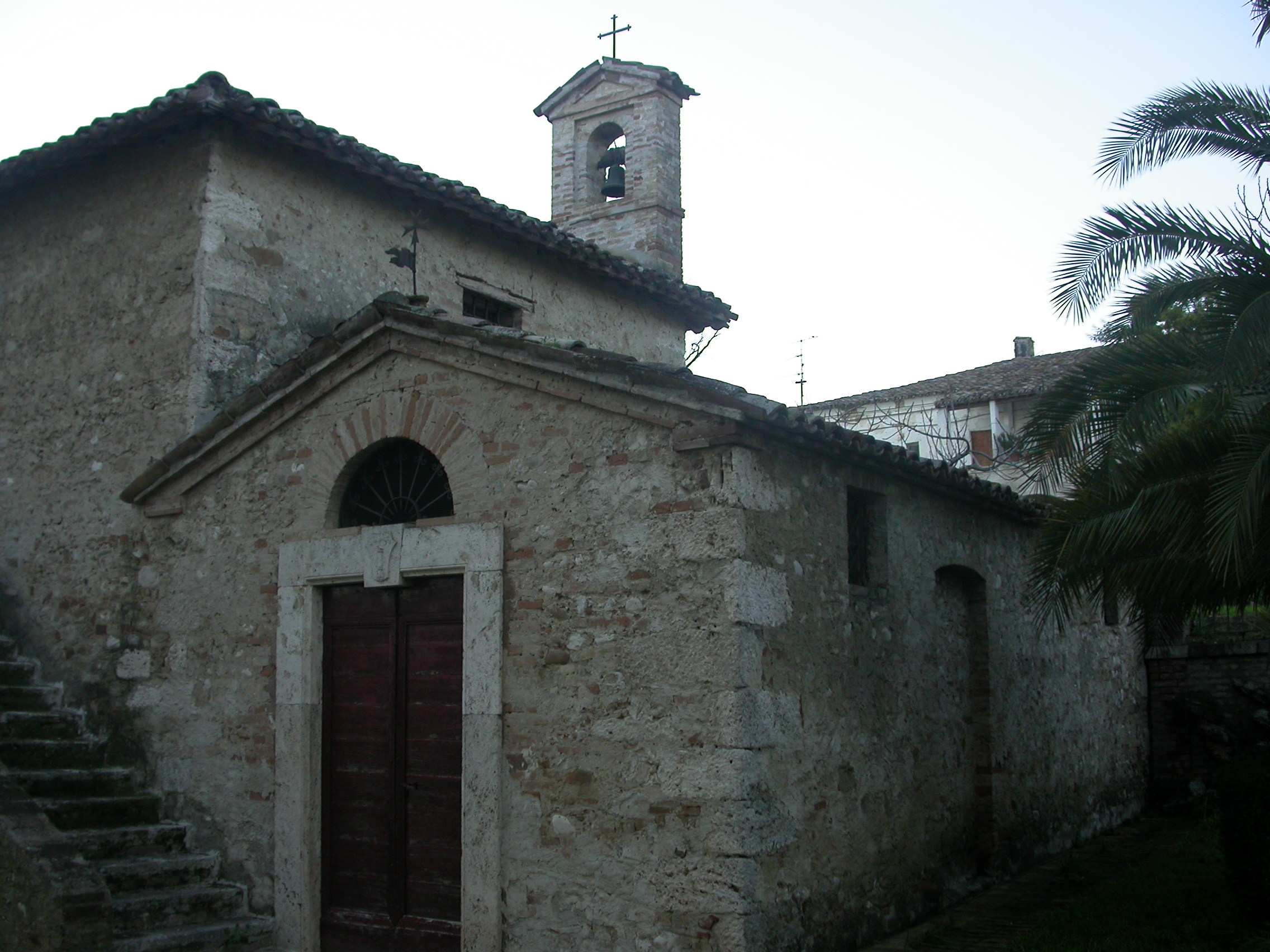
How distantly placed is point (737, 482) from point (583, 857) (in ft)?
7.11

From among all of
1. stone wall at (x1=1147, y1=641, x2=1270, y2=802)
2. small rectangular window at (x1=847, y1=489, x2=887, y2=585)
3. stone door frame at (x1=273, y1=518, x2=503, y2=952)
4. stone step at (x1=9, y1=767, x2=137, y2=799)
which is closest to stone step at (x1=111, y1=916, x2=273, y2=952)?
stone door frame at (x1=273, y1=518, x2=503, y2=952)

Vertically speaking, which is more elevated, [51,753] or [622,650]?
[622,650]

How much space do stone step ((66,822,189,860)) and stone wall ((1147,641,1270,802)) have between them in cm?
1017

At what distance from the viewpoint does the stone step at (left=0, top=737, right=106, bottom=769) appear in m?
7.75

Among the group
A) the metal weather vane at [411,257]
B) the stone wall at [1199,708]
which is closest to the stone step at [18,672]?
the metal weather vane at [411,257]

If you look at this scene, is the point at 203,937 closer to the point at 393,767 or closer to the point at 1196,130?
the point at 393,767

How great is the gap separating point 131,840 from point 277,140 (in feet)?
16.9

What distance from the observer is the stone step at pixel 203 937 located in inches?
264

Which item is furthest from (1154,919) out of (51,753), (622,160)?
(622,160)

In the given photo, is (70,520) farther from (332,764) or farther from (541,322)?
(541,322)

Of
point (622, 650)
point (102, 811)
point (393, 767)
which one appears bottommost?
point (102, 811)

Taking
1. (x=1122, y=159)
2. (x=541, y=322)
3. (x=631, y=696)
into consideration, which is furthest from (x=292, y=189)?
(x=1122, y=159)

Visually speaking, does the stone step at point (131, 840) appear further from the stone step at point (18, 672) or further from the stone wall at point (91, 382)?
the stone step at point (18, 672)

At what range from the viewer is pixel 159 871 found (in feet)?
23.9
